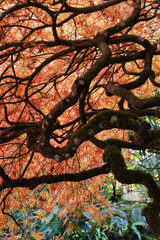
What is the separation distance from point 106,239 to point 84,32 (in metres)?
2.88

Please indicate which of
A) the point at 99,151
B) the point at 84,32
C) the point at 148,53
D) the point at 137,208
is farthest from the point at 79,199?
the point at 137,208

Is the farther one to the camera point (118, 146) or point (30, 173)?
point (30, 173)

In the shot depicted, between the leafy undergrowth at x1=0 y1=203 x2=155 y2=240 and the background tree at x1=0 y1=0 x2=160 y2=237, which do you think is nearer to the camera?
the background tree at x1=0 y1=0 x2=160 y2=237

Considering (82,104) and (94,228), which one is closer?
A: (82,104)

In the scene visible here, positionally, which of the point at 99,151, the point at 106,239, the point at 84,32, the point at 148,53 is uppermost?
the point at 84,32

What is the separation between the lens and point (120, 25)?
4.53 ft

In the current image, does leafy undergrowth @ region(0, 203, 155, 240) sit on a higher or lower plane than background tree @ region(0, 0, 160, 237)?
lower

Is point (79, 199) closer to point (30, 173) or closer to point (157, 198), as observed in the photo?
point (30, 173)

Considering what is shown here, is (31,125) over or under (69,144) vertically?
over

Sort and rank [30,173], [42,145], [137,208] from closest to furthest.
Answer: [42,145], [30,173], [137,208]

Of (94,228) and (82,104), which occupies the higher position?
(82,104)

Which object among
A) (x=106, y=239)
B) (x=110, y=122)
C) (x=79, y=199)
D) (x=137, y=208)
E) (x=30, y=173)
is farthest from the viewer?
(x=137, y=208)

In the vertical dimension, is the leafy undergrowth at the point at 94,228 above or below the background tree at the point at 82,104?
below

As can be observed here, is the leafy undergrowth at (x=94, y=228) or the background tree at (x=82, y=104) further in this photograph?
the leafy undergrowth at (x=94, y=228)
